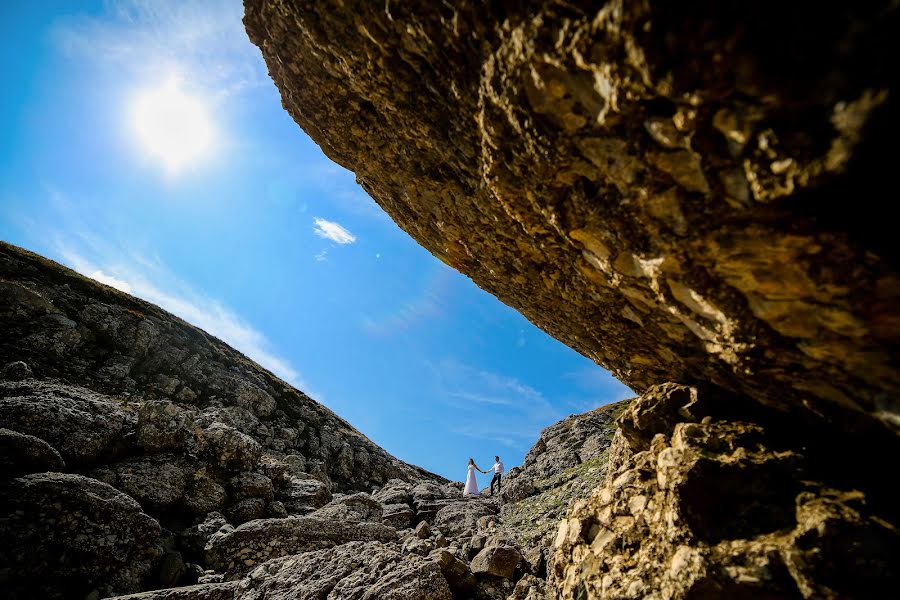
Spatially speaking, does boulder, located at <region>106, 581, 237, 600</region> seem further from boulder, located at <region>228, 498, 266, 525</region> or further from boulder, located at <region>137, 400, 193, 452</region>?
boulder, located at <region>137, 400, 193, 452</region>

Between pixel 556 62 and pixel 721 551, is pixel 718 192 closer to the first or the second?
pixel 556 62

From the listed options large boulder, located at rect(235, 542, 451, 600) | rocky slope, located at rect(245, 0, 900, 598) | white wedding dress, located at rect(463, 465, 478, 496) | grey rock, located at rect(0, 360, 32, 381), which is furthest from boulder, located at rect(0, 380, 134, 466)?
white wedding dress, located at rect(463, 465, 478, 496)

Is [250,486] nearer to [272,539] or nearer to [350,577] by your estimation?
[272,539]

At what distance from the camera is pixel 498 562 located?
14.8 meters

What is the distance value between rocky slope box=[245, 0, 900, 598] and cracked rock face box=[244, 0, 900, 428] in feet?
0.09

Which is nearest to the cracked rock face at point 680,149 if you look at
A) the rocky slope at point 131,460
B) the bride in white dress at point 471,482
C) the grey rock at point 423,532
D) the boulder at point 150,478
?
the rocky slope at point 131,460

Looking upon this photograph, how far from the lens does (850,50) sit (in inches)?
142

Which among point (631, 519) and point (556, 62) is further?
point (631, 519)

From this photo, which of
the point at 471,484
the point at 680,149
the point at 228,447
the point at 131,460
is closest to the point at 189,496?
the point at 131,460

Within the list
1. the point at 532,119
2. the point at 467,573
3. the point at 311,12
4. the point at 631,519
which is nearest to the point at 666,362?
the point at 631,519

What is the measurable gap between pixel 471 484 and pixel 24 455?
30855 mm

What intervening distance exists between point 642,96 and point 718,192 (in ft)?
5.60

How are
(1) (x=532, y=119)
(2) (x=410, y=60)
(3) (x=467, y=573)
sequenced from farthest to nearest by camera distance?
(3) (x=467, y=573)
(2) (x=410, y=60)
(1) (x=532, y=119)

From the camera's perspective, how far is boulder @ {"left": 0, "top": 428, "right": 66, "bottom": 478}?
1664cm
